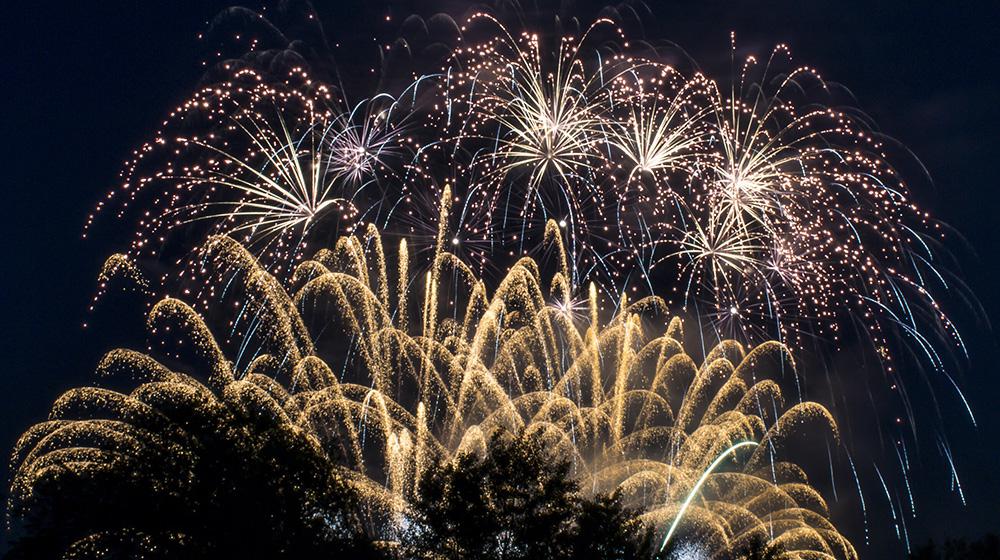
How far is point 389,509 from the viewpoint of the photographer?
30250 mm

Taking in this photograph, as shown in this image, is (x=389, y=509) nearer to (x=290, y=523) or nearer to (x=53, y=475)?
(x=290, y=523)

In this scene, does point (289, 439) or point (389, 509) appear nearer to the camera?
point (289, 439)

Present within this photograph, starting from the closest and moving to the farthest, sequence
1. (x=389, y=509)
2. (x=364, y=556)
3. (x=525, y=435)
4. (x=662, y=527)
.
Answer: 1. (x=364, y=556)
2. (x=525, y=435)
3. (x=389, y=509)
4. (x=662, y=527)

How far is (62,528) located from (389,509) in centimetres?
945

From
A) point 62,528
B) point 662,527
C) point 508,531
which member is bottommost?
point 62,528

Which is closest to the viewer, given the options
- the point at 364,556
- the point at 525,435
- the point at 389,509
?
the point at 364,556

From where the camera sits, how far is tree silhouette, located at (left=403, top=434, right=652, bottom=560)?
26.4 metres

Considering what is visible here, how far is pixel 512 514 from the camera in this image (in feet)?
88.6

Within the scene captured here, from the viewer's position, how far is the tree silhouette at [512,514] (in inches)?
1039

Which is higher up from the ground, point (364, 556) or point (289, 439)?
point (289, 439)

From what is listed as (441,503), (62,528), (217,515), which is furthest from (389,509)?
(62,528)

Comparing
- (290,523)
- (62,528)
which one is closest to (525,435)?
(290,523)

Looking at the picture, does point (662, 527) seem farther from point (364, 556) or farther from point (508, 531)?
point (364, 556)

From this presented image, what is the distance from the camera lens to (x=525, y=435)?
1117 inches
